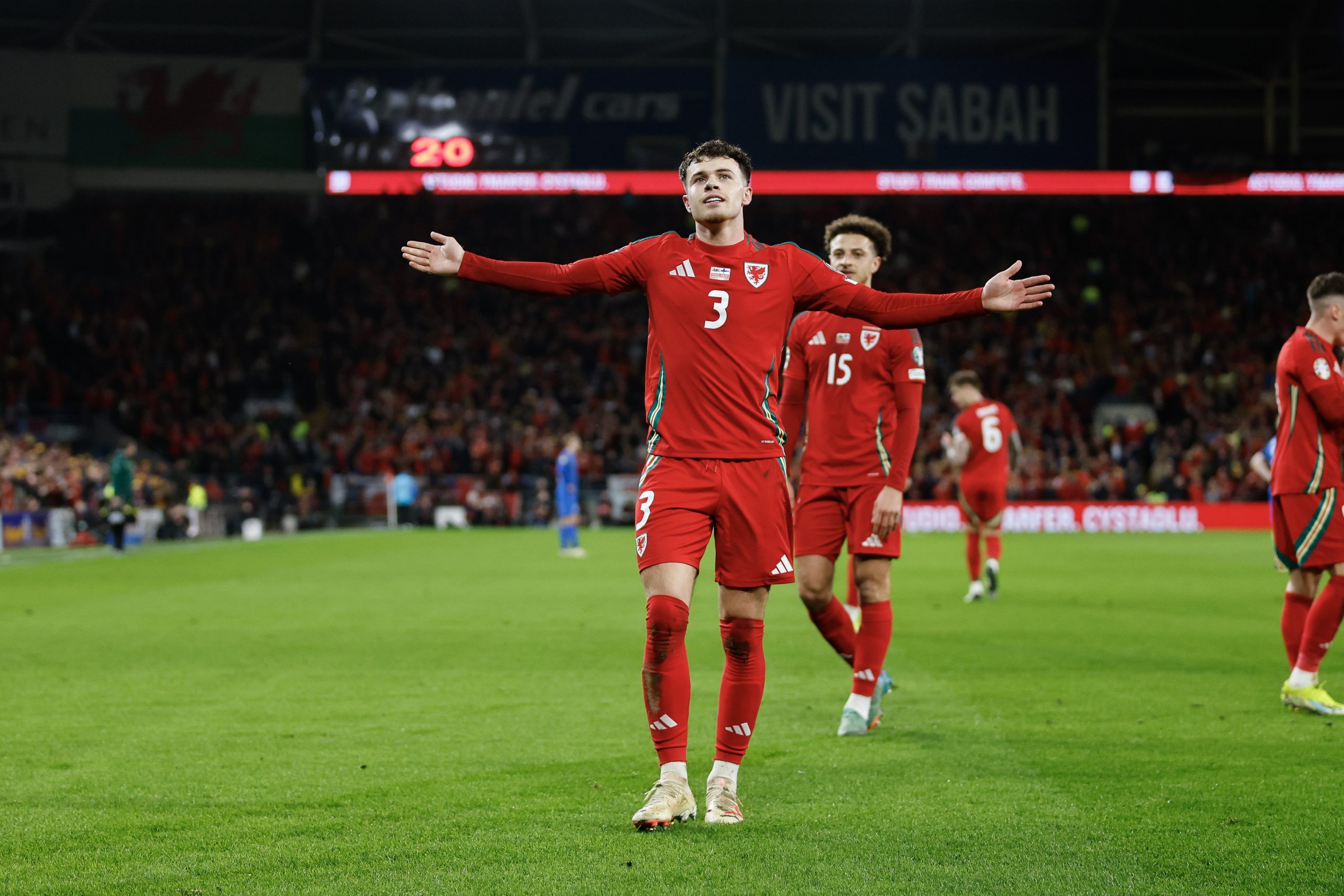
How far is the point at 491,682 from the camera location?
8438 mm

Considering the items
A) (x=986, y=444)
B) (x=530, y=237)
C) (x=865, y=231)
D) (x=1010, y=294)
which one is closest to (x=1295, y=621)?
(x=865, y=231)

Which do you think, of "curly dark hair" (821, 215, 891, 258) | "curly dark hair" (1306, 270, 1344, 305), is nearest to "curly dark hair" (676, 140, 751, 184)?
"curly dark hair" (821, 215, 891, 258)

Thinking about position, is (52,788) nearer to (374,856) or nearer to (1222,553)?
(374,856)

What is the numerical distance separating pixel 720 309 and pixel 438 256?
108 centimetres

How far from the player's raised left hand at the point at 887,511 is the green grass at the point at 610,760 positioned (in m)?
1.05

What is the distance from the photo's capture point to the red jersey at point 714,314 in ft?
16.3

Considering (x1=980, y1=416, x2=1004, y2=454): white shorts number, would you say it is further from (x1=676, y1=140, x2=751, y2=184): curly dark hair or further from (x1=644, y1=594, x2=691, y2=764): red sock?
(x1=644, y1=594, x2=691, y2=764): red sock

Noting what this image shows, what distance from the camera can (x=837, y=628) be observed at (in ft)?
23.5

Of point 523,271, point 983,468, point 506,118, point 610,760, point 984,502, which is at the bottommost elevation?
point 610,760

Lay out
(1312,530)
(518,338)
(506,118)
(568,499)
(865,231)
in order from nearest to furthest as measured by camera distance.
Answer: (865,231)
(1312,530)
(568,499)
(506,118)
(518,338)

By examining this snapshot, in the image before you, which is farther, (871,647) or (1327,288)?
(1327,288)

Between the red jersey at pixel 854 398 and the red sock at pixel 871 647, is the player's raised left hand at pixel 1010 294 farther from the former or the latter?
the red sock at pixel 871 647

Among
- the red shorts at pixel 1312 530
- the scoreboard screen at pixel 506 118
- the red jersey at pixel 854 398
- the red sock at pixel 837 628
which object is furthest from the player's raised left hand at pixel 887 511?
the scoreboard screen at pixel 506 118

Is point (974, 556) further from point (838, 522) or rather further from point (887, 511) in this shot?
point (887, 511)
